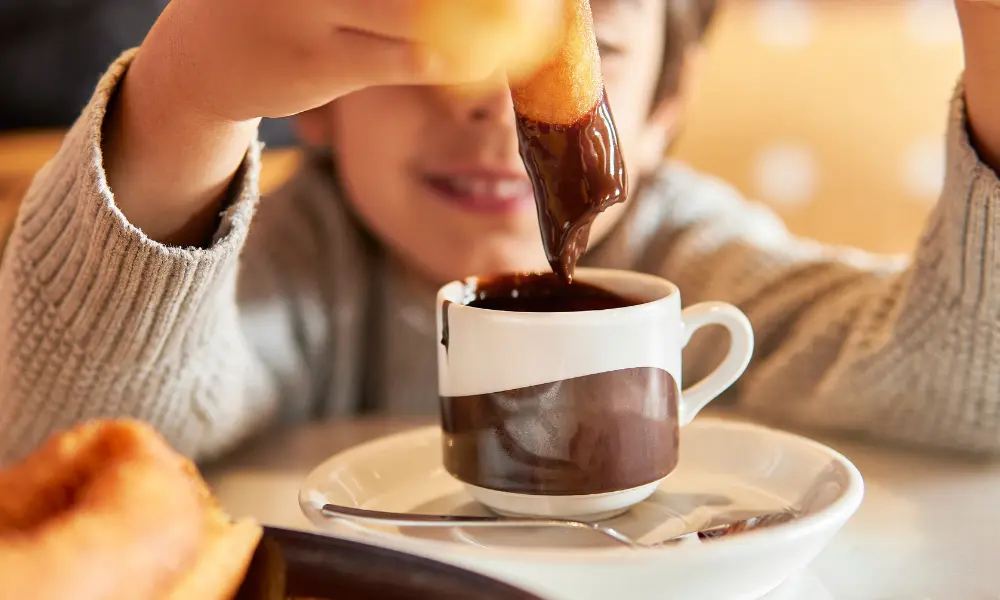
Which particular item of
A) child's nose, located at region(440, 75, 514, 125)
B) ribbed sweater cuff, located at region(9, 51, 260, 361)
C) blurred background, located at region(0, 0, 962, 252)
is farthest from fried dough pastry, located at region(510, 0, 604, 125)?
blurred background, located at region(0, 0, 962, 252)

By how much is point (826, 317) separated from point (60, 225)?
1.90ft

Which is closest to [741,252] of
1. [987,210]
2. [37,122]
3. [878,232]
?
[987,210]

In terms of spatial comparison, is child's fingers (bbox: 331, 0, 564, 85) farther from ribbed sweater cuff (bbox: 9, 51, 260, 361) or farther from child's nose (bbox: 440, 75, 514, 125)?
child's nose (bbox: 440, 75, 514, 125)

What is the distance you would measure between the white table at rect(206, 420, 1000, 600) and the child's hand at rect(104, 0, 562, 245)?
0.17m

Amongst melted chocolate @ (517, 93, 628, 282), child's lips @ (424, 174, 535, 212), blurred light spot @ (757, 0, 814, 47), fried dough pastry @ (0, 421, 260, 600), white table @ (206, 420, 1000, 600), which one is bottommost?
white table @ (206, 420, 1000, 600)

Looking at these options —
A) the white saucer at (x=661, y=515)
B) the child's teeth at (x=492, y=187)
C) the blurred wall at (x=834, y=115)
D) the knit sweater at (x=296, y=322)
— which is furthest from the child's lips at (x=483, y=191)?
the blurred wall at (x=834, y=115)

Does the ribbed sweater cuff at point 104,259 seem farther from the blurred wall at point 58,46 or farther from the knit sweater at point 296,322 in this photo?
the blurred wall at point 58,46

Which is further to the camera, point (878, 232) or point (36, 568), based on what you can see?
point (878, 232)

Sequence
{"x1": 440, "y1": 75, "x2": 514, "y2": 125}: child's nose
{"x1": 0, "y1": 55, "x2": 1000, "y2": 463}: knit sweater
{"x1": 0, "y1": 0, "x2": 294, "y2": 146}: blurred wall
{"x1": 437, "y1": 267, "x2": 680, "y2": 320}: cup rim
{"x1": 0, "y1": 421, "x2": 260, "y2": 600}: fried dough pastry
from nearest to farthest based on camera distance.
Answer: {"x1": 0, "y1": 421, "x2": 260, "y2": 600}: fried dough pastry
{"x1": 437, "y1": 267, "x2": 680, "y2": 320}: cup rim
{"x1": 0, "y1": 55, "x2": 1000, "y2": 463}: knit sweater
{"x1": 440, "y1": 75, "x2": 514, "y2": 125}: child's nose
{"x1": 0, "y1": 0, "x2": 294, "y2": 146}: blurred wall

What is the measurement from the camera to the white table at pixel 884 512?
0.47 metres

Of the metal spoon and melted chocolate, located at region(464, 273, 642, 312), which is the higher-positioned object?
melted chocolate, located at region(464, 273, 642, 312)

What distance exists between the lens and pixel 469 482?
501 millimetres

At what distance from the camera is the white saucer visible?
1.29ft

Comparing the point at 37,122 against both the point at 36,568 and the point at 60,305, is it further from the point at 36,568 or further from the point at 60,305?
the point at 36,568
